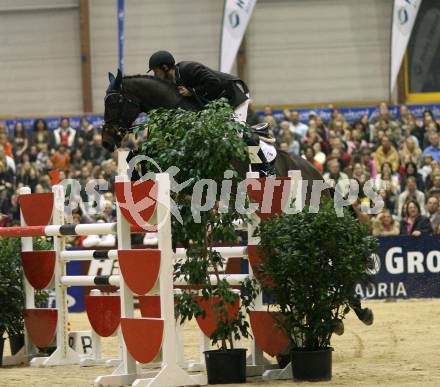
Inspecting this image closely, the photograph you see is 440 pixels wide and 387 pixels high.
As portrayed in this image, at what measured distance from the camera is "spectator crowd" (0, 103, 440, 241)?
15.7 metres

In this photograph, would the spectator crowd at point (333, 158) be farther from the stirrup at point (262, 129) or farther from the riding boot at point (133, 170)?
the riding boot at point (133, 170)

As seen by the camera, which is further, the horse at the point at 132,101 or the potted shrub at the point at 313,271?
the horse at the point at 132,101

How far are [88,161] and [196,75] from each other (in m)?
11.4

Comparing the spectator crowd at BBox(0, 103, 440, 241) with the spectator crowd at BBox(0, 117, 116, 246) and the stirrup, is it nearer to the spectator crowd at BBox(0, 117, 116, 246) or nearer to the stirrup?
the spectator crowd at BBox(0, 117, 116, 246)

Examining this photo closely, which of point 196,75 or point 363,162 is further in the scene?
point 363,162

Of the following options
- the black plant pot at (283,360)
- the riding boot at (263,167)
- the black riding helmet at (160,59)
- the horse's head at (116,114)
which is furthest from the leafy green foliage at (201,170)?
the riding boot at (263,167)

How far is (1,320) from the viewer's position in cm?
867

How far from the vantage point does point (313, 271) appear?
6.75 metres

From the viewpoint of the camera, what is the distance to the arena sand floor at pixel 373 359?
7000 mm

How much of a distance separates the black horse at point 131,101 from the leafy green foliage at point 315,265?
1.43 meters

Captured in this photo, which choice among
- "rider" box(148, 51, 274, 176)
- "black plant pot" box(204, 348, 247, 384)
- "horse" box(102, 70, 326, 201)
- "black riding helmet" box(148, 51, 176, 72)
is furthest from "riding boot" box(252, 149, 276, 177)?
"black plant pot" box(204, 348, 247, 384)

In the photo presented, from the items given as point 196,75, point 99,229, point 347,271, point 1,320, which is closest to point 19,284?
point 1,320

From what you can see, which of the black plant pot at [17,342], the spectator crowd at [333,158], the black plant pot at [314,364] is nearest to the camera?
the black plant pot at [314,364]

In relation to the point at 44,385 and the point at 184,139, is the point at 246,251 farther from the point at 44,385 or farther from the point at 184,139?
the point at 44,385
